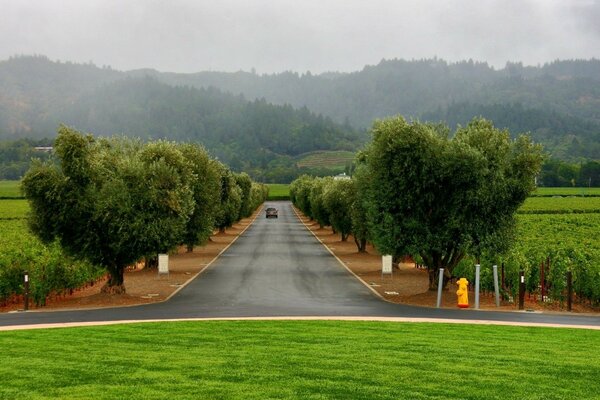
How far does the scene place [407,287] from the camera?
34.2 metres

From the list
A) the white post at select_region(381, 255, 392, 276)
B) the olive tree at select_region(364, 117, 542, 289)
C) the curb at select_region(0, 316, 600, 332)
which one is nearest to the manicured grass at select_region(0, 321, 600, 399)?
the curb at select_region(0, 316, 600, 332)

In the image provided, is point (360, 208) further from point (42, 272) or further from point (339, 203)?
point (42, 272)

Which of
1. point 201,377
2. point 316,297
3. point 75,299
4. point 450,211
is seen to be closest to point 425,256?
point 450,211

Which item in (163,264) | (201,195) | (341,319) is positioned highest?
(201,195)

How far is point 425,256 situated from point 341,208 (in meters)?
29.6

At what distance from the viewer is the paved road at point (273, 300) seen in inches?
934

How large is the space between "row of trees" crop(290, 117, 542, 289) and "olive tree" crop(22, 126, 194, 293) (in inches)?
342

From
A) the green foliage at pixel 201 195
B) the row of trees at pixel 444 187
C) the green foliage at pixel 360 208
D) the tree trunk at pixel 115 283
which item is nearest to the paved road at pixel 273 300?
the green foliage at pixel 201 195

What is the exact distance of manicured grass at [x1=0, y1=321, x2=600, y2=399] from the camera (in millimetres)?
11898

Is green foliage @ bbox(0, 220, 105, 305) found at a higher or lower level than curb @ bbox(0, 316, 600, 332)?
higher

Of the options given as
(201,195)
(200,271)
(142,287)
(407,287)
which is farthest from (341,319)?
(201,195)

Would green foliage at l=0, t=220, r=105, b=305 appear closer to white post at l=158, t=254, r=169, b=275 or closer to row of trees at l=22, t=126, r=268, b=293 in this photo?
row of trees at l=22, t=126, r=268, b=293

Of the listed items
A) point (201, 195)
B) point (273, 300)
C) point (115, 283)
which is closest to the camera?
point (273, 300)

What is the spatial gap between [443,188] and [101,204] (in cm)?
1403
